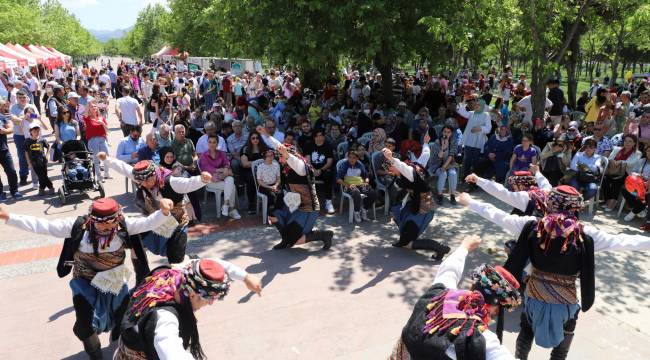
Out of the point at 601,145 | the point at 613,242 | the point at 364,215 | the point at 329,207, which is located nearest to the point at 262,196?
the point at 329,207

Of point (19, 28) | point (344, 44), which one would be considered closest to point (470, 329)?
point (344, 44)

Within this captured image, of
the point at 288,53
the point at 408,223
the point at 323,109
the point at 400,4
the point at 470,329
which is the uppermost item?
the point at 400,4

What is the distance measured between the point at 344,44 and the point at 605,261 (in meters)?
6.05

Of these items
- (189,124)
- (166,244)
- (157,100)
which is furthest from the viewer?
(157,100)

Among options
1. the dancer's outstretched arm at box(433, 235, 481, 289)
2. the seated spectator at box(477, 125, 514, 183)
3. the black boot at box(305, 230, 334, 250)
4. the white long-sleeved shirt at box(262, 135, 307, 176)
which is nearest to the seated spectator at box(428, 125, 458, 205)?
the seated spectator at box(477, 125, 514, 183)

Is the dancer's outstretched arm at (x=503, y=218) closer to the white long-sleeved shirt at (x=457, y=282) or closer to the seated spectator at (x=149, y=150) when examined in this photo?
the white long-sleeved shirt at (x=457, y=282)

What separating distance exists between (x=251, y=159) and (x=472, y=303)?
6.41 metres

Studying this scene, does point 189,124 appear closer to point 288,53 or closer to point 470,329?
point 288,53

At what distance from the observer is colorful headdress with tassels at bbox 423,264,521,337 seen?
2.67 meters

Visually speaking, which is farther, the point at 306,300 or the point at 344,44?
the point at 344,44

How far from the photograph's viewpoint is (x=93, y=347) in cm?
423

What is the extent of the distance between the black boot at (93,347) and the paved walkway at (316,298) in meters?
0.29

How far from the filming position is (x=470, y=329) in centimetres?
264

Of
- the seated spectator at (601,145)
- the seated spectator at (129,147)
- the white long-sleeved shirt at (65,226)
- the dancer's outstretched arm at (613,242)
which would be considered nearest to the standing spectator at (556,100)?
the seated spectator at (601,145)
